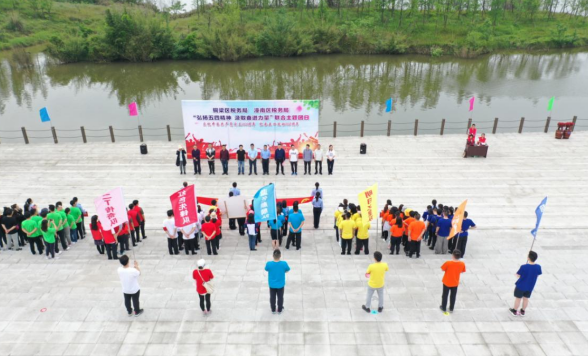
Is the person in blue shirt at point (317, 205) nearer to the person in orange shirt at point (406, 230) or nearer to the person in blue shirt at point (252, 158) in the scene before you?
the person in orange shirt at point (406, 230)

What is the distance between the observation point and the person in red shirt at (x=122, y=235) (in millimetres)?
9297

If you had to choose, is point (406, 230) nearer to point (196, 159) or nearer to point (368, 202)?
point (368, 202)

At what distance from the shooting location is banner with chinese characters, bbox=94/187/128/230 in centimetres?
837

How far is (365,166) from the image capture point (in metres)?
15.5

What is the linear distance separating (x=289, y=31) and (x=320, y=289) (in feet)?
140

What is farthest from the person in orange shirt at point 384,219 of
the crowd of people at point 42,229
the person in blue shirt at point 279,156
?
the crowd of people at point 42,229

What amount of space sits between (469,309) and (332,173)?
26.8 ft

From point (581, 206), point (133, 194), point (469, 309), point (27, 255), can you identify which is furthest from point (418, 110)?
point (27, 255)

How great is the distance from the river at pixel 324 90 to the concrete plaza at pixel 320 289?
26.6 feet

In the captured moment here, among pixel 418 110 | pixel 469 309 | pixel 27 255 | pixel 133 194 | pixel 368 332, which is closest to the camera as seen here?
pixel 368 332

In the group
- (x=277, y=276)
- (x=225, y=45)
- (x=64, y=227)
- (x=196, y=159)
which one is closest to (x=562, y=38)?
(x=225, y=45)

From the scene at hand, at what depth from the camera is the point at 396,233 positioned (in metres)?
9.11

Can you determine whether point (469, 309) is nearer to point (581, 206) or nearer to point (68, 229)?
point (581, 206)

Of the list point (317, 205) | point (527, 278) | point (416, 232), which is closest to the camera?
point (527, 278)
